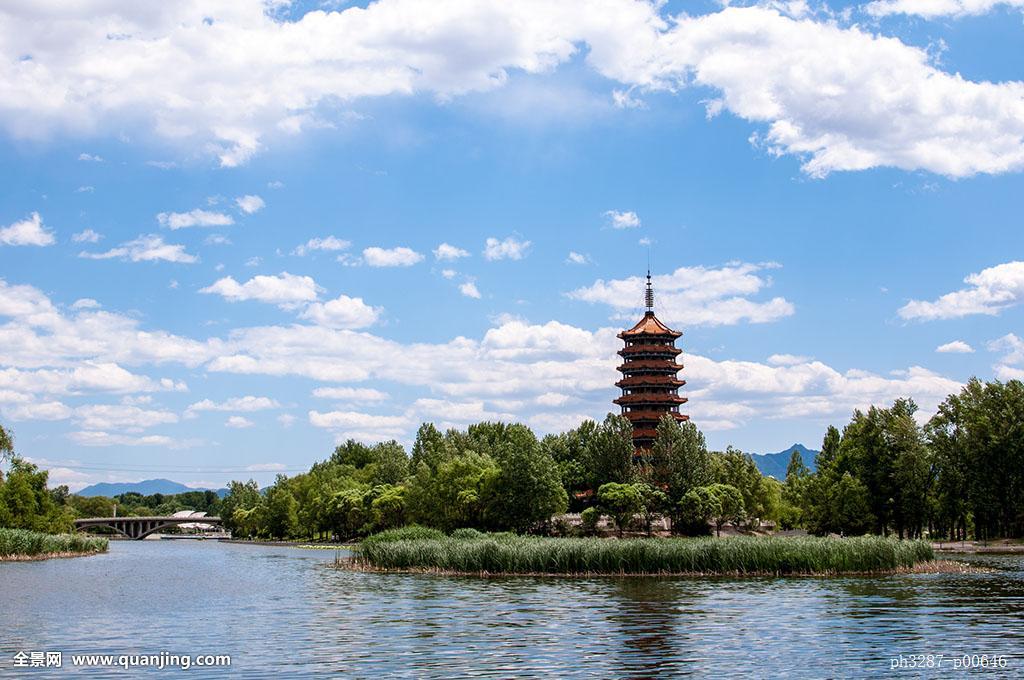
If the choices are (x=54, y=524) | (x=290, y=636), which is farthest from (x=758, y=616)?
(x=54, y=524)

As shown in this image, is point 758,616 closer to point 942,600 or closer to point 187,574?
point 942,600

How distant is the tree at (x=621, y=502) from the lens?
335ft

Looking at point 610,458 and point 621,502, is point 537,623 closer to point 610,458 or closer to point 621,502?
point 621,502

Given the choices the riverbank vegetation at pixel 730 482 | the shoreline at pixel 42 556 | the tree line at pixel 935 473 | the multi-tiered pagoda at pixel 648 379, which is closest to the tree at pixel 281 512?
the riverbank vegetation at pixel 730 482

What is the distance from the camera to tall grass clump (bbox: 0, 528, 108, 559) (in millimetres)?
86875

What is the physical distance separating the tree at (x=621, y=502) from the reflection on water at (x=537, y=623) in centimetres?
4277

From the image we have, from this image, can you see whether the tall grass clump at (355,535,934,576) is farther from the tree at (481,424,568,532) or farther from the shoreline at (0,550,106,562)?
the shoreline at (0,550,106,562)

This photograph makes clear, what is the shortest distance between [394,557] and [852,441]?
59784 mm

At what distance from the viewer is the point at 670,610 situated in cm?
4303

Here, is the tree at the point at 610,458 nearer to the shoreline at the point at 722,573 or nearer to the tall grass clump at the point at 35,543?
the shoreline at the point at 722,573

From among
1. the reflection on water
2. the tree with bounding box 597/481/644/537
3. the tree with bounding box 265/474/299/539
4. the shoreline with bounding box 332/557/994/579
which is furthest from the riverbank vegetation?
the tree with bounding box 265/474/299/539

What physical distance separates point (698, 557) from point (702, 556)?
25 cm

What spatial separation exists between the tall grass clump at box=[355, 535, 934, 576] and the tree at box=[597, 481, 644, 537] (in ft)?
123

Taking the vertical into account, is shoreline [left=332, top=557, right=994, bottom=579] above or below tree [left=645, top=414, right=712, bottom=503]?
below
